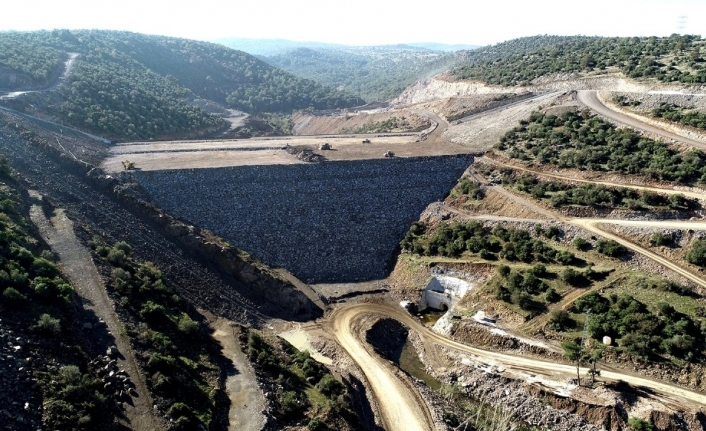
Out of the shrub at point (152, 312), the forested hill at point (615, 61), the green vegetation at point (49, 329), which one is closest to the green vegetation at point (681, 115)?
the forested hill at point (615, 61)

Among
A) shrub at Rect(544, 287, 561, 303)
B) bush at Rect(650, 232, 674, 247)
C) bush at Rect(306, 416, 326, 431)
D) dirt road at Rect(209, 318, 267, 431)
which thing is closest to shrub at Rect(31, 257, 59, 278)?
dirt road at Rect(209, 318, 267, 431)

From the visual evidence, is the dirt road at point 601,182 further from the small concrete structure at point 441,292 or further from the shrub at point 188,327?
the shrub at point 188,327

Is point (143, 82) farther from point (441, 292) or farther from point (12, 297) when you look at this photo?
point (12, 297)

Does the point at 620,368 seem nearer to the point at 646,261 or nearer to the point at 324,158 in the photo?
the point at 646,261

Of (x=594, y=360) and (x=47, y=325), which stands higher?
(x=47, y=325)

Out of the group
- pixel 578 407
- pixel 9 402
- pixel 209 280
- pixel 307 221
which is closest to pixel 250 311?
pixel 209 280

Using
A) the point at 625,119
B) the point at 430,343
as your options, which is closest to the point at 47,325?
the point at 430,343

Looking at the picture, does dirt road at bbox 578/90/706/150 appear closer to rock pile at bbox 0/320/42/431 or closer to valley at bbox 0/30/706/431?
valley at bbox 0/30/706/431
